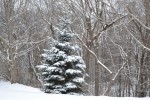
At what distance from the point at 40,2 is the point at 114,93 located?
1721 cm

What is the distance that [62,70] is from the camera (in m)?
12.4

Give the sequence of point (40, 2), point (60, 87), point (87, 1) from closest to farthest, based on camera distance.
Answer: point (60, 87)
point (87, 1)
point (40, 2)

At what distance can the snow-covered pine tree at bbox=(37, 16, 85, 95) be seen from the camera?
12211 millimetres

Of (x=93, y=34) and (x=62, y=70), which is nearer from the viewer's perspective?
(x=62, y=70)

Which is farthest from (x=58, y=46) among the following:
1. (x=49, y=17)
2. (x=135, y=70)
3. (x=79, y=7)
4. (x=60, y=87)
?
(x=135, y=70)

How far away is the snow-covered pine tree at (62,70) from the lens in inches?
481

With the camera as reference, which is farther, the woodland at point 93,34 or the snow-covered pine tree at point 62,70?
the woodland at point 93,34

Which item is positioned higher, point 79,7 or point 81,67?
point 79,7

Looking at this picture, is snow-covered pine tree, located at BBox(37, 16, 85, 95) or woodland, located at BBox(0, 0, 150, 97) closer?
snow-covered pine tree, located at BBox(37, 16, 85, 95)

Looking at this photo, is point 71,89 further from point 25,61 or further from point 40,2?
point 25,61

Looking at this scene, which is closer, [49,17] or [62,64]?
[62,64]

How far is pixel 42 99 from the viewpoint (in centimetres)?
823

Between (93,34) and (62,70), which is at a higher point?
(93,34)

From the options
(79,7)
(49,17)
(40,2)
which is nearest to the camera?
(79,7)
